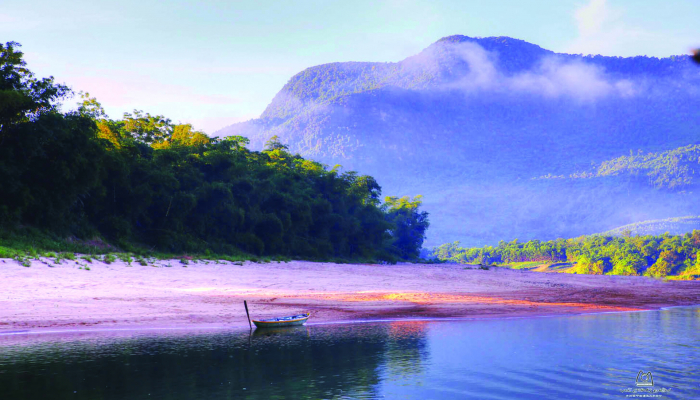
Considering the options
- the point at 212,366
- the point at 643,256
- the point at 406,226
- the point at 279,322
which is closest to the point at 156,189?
the point at 279,322

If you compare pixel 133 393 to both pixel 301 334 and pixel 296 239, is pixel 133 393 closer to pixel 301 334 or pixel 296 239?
pixel 301 334

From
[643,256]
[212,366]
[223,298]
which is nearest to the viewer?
[212,366]

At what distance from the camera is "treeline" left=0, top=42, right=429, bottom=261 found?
36.6 metres

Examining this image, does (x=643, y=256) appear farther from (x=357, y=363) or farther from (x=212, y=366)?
(x=212, y=366)

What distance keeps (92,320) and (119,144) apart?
28.0 m

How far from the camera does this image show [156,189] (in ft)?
156

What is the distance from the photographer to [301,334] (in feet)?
74.6

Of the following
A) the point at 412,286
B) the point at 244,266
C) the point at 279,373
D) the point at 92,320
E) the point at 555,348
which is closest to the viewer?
the point at 279,373

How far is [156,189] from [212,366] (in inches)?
1305

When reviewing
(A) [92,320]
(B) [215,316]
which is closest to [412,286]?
(B) [215,316]

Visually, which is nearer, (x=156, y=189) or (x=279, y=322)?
(x=279, y=322)

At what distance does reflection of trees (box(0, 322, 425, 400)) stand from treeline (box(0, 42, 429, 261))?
20817 mm

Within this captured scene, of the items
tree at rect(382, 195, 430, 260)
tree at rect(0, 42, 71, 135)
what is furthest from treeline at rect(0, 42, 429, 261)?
tree at rect(382, 195, 430, 260)

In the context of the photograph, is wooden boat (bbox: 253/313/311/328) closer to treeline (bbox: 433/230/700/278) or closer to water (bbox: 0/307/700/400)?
water (bbox: 0/307/700/400)
